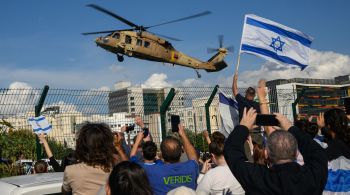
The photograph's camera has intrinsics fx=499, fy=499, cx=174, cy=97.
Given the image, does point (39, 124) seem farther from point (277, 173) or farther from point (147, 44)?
point (147, 44)

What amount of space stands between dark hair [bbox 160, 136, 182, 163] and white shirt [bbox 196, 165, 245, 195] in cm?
40

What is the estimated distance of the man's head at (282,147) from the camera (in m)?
3.54

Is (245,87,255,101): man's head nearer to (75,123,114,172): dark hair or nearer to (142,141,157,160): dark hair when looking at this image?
(142,141,157,160): dark hair

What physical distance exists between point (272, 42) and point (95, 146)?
17.1 feet

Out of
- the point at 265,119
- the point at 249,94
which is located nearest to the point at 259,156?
the point at 249,94

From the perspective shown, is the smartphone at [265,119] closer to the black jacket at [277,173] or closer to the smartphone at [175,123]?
the black jacket at [277,173]

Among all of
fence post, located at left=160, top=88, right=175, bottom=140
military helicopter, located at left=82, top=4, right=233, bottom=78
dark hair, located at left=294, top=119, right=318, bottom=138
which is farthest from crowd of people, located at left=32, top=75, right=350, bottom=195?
military helicopter, located at left=82, top=4, right=233, bottom=78

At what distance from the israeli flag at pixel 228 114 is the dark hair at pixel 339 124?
12.9ft

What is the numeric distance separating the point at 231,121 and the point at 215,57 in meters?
28.3

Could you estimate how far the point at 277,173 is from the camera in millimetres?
3510

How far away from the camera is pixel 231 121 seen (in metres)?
9.17

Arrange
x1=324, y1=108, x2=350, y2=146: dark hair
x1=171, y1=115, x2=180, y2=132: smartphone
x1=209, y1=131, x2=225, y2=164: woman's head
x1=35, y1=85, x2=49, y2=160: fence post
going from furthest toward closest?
1. x1=35, y1=85, x2=49, y2=160: fence post
2. x1=171, y1=115, x2=180, y2=132: smartphone
3. x1=209, y1=131, x2=225, y2=164: woman's head
4. x1=324, y1=108, x2=350, y2=146: dark hair

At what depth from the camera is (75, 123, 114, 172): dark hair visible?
422 centimetres

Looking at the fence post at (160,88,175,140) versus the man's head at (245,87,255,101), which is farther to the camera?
the fence post at (160,88,175,140)
